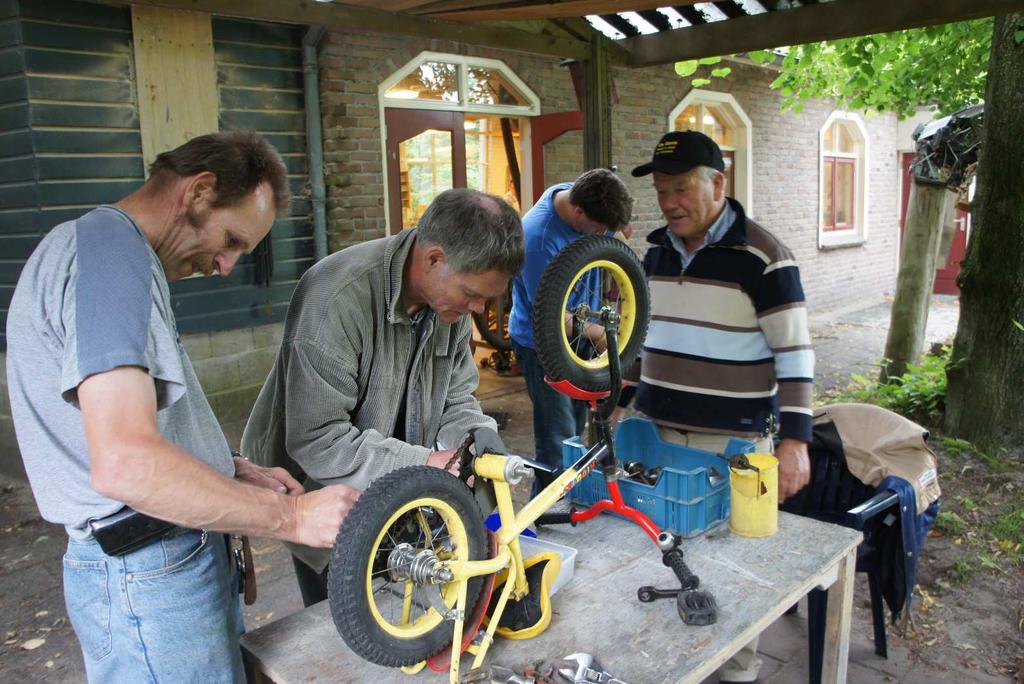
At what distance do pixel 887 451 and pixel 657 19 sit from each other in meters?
2.41

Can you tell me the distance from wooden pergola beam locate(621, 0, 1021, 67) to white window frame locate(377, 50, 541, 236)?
271 cm

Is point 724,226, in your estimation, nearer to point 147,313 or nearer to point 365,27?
point 365,27

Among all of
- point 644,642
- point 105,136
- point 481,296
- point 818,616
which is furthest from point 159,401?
point 105,136

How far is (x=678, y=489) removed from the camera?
218 cm

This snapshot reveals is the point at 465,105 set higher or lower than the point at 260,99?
higher

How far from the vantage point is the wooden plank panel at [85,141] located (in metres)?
4.79

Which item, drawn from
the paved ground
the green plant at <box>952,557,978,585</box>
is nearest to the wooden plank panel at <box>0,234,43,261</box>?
the paved ground

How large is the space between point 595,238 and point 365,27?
6.02ft

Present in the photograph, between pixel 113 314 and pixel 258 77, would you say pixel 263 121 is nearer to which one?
pixel 258 77

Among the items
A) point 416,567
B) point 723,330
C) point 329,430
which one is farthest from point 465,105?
point 416,567

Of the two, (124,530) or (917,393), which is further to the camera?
(917,393)

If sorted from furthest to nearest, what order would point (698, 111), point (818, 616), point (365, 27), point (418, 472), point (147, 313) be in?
point (698, 111), point (365, 27), point (818, 616), point (418, 472), point (147, 313)

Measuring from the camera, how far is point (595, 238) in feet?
6.85

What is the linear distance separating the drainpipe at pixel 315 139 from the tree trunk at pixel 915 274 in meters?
4.84
